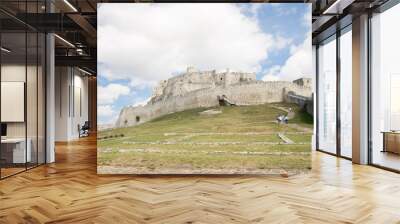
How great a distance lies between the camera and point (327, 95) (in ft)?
30.5

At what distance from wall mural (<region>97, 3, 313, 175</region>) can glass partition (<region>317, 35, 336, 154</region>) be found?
10.7ft

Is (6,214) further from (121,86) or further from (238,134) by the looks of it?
(238,134)

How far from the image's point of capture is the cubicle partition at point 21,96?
561cm

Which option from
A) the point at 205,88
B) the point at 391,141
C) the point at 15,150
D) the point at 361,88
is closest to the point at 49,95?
the point at 15,150

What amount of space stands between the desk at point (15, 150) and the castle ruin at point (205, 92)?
166cm

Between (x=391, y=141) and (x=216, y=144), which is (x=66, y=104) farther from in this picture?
(x=391, y=141)

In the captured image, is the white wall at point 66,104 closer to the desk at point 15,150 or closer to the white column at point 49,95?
the white column at point 49,95

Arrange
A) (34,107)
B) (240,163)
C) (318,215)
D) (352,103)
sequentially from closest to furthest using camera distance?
(318,215), (240,163), (34,107), (352,103)

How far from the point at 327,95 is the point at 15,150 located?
23.7ft

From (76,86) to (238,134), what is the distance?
10762 mm

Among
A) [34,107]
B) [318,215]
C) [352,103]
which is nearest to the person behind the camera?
[318,215]

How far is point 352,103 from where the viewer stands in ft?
24.5

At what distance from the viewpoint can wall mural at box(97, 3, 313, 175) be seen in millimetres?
5906

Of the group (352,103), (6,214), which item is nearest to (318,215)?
(6,214)
